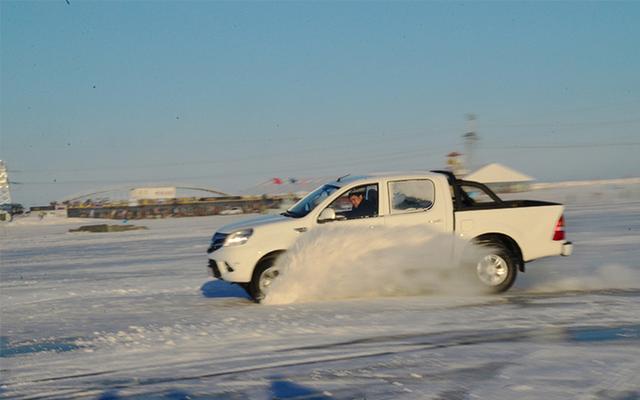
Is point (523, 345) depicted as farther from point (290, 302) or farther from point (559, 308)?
point (290, 302)

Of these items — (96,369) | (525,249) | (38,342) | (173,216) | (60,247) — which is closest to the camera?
(96,369)

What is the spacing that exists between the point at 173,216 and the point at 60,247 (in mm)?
28826

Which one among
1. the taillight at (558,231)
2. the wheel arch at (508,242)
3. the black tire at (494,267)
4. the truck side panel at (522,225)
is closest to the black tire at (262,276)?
the truck side panel at (522,225)

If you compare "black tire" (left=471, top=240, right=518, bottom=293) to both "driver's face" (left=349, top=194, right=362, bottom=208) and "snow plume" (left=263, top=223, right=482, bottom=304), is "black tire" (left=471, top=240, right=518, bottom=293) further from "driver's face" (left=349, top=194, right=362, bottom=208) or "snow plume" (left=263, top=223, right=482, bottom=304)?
"driver's face" (left=349, top=194, right=362, bottom=208)

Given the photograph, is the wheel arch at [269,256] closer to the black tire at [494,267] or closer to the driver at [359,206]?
the driver at [359,206]

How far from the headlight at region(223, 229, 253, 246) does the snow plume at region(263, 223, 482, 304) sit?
570 millimetres

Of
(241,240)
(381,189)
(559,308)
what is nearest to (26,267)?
(241,240)

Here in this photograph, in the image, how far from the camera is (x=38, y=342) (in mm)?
7941

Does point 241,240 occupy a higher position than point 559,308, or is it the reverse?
point 241,240

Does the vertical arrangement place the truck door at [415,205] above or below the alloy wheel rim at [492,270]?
above

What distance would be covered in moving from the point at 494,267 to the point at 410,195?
1560 mm

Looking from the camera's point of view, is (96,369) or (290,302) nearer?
(96,369)

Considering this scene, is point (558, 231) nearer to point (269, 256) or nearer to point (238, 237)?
point (269, 256)

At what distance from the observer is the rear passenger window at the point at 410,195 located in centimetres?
1016
